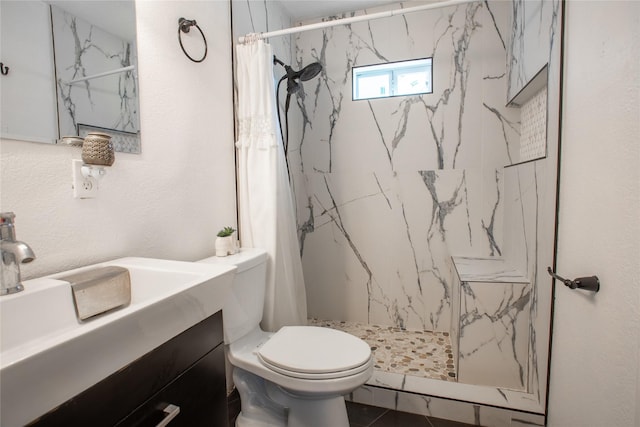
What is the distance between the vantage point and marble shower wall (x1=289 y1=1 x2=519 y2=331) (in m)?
2.20

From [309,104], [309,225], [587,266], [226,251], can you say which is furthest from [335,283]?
[587,266]

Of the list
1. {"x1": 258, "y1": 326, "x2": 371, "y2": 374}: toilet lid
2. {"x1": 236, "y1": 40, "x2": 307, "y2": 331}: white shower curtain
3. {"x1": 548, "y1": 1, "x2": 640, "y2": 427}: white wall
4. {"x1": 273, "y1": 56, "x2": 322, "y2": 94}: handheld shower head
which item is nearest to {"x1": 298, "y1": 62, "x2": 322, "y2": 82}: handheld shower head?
{"x1": 273, "y1": 56, "x2": 322, "y2": 94}: handheld shower head

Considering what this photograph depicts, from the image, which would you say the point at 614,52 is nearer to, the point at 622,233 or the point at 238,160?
the point at 622,233

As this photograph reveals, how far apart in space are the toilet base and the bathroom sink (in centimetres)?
68

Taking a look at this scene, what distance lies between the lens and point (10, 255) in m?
0.73

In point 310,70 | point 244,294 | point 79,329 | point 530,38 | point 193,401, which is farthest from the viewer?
point 310,70

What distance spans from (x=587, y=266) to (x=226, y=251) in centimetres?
140

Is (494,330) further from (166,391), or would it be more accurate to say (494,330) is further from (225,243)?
(166,391)

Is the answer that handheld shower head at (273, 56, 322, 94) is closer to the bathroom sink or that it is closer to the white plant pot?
the white plant pot

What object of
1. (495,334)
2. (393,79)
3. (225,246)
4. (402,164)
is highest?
(393,79)

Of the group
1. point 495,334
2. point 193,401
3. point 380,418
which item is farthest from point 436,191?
point 193,401

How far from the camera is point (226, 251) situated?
4.90ft

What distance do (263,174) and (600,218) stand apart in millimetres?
1384

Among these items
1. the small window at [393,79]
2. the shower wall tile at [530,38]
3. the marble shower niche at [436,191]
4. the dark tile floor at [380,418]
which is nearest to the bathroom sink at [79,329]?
the dark tile floor at [380,418]
